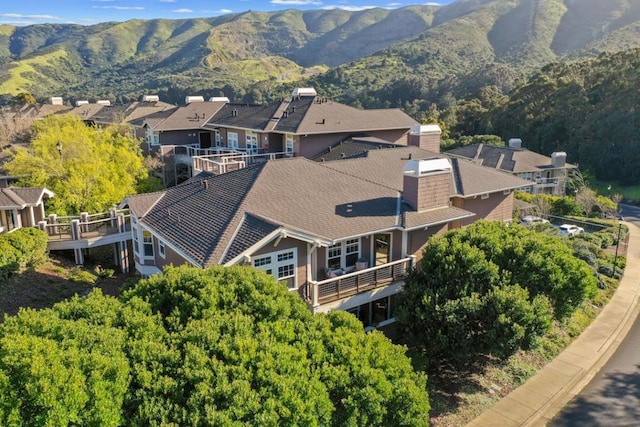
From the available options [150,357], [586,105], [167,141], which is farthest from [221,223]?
[586,105]

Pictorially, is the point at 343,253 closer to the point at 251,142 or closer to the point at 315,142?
the point at 315,142

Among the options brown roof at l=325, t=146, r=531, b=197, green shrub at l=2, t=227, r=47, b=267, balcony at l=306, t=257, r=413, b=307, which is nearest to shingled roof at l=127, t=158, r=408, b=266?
balcony at l=306, t=257, r=413, b=307

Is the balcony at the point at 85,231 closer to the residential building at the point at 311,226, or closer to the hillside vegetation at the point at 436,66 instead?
the residential building at the point at 311,226

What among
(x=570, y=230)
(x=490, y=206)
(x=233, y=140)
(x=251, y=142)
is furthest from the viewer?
(x=233, y=140)

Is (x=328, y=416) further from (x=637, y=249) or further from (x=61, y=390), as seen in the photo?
(x=637, y=249)

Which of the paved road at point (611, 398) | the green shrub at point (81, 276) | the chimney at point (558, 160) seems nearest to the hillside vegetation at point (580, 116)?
the chimney at point (558, 160)

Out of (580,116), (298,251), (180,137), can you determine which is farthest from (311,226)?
(580,116)
